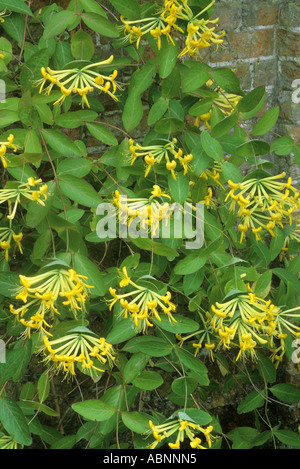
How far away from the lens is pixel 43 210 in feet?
3.91

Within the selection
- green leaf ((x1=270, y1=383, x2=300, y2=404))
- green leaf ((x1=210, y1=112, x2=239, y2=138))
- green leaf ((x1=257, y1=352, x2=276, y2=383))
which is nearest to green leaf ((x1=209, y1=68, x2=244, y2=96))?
green leaf ((x1=210, y1=112, x2=239, y2=138))

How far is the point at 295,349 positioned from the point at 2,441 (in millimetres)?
801

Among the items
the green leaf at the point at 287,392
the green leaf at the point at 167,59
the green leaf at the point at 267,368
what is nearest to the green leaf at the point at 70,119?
the green leaf at the point at 167,59

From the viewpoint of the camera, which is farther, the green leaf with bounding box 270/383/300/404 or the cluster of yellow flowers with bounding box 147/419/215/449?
the green leaf with bounding box 270/383/300/404

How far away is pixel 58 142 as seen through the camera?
4.19 ft

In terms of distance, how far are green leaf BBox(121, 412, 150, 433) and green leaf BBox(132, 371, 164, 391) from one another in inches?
2.7

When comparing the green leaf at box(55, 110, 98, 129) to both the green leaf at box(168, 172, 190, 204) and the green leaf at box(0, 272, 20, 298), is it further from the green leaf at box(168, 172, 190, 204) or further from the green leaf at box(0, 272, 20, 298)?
the green leaf at box(0, 272, 20, 298)

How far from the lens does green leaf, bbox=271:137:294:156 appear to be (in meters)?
1.35

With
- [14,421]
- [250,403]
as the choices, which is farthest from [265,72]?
[14,421]

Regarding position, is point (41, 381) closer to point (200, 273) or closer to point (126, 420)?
point (126, 420)

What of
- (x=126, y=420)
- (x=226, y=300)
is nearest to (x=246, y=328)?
(x=226, y=300)

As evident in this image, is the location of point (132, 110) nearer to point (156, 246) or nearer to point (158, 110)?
point (158, 110)

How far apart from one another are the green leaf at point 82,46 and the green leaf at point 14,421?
852mm

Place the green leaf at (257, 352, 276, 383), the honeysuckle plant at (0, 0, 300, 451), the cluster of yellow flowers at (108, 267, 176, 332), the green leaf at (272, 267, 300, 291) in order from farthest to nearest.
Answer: the green leaf at (257, 352, 276, 383)
the green leaf at (272, 267, 300, 291)
the honeysuckle plant at (0, 0, 300, 451)
the cluster of yellow flowers at (108, 267, 176, 332)
